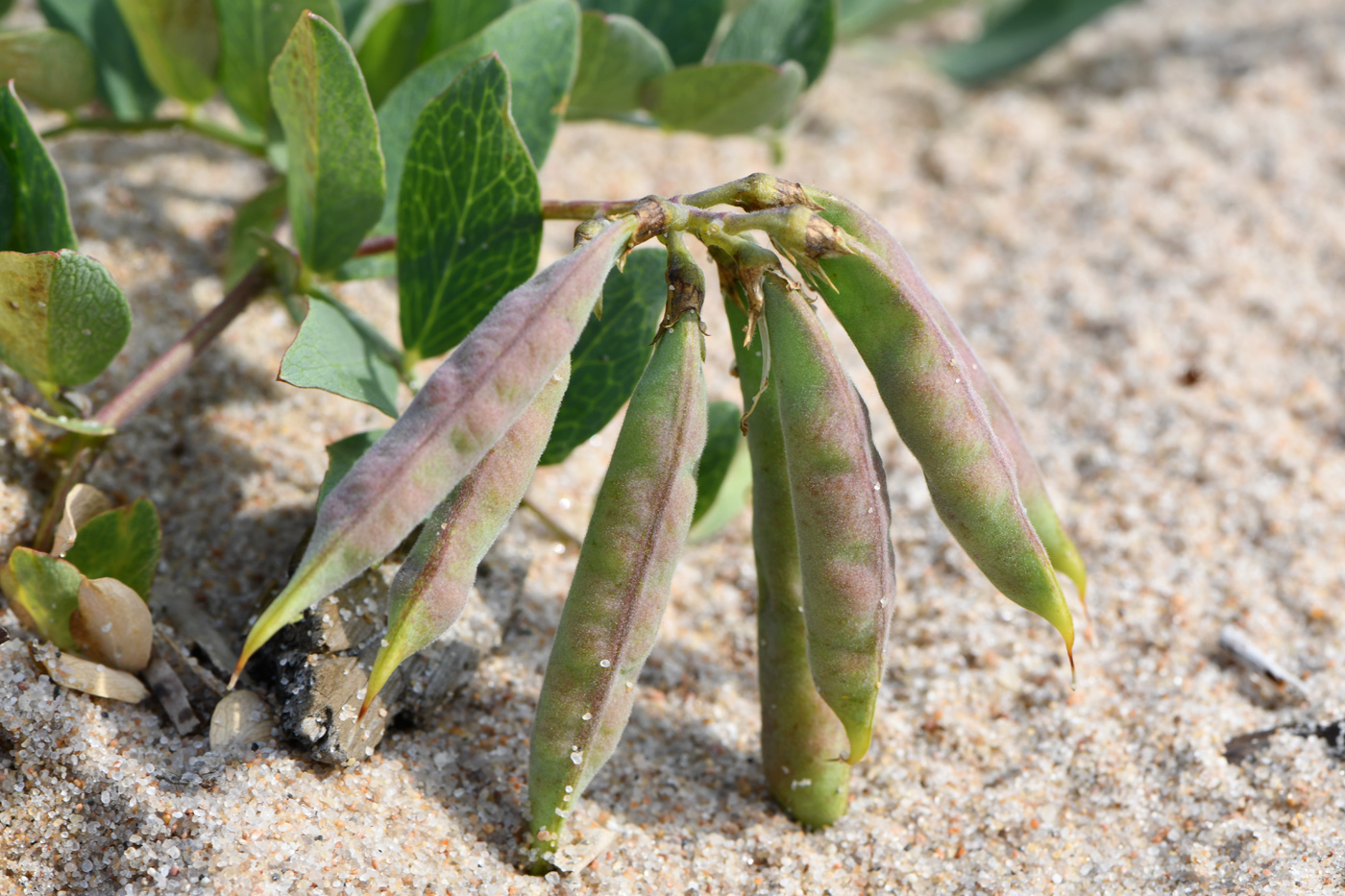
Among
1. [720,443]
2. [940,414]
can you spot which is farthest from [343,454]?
[940,414]

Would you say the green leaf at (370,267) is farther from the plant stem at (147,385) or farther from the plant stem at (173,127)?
the plant stem at (173,127)

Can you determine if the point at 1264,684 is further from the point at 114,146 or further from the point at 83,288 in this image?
the point at 114,146

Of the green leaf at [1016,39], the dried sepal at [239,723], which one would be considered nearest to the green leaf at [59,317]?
the dried sepal at [239,723]

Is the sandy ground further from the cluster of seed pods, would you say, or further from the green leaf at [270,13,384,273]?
the green leaf at [270,13,384,273]

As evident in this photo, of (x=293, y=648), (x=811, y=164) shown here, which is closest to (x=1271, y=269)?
(x=811, y=164)

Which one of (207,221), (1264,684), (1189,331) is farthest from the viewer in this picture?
(1189,331)
